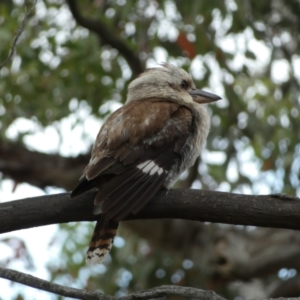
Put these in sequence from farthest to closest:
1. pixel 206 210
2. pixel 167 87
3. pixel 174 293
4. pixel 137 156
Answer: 1. pixel 167 87
2. pixel 137 156
3. pixel 206 210
4. pixel 174 293

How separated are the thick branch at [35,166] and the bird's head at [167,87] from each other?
126 centimetres

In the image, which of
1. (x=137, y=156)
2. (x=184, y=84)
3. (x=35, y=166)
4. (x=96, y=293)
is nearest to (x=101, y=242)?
(x=137, y=156)

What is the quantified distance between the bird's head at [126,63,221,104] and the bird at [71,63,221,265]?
98 mm

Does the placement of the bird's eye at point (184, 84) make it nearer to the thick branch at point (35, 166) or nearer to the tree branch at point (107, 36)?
the tree branch at point (107, 36)

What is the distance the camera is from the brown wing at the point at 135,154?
86.1 inches

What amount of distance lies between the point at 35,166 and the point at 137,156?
2.25m

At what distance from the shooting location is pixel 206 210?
203 cm

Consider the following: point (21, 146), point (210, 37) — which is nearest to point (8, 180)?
point (21, 146)

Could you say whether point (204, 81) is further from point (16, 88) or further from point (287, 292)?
point (287, 292)

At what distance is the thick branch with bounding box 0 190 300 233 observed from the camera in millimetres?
2002

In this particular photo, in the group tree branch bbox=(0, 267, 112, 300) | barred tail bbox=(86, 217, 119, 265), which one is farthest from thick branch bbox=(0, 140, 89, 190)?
tree branch bbox=(0, 267, 112, 300)

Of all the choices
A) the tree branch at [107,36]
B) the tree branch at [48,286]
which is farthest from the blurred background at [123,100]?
the tree branch at [48,286]

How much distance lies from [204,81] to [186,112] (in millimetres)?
1553

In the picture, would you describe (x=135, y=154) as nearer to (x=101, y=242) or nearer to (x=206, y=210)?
(x=101, y=242)
